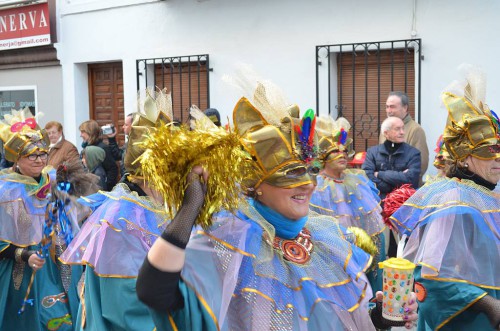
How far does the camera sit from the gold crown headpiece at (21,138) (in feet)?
19.1

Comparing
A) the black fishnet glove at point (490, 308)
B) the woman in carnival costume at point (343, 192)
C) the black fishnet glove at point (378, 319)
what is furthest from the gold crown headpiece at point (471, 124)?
the woman in carnival costume at point (343, 192)

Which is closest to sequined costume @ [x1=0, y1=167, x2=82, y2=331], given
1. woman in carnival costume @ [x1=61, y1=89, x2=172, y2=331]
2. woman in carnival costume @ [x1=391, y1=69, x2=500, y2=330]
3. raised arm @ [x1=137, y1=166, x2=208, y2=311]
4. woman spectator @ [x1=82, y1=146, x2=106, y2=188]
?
woman in carnival costume @ [x1=61, y1=89, x2=172, y2=331]

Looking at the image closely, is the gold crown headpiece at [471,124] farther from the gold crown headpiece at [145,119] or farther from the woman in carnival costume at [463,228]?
the gold crown headpiece at [145,119]

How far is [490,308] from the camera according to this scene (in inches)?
149

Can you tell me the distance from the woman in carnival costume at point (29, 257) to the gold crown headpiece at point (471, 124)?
2840 mm

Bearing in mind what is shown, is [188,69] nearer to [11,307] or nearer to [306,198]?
[11,307]

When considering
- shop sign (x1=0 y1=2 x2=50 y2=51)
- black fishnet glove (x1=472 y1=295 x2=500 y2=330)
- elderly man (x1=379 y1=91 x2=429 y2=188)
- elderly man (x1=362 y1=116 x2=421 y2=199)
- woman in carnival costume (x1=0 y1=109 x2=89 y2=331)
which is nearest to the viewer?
black fishnet glove (x1=472 y1=295 x2=500 y2=330)

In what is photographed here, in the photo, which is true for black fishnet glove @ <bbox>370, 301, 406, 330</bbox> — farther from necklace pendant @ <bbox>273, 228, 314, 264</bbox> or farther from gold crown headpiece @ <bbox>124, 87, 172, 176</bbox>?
gold crown headpiece @ <bbox>124, 87, 172, 176</bbox>

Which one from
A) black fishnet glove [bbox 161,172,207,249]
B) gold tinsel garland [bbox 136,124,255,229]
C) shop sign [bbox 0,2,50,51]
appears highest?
shop sign [bbox 0,2,50,51]

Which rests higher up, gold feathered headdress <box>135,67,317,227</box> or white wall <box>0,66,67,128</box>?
white wall <box>0,66,67,128</box>

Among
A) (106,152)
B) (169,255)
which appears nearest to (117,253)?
(169,255)

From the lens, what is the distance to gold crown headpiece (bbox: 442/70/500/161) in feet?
13.7

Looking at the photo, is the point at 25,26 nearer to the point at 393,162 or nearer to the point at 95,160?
the point at 95,160

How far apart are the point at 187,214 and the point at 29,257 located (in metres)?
3.39
